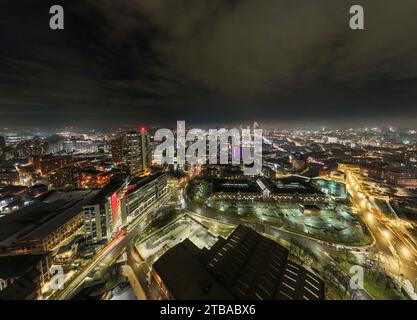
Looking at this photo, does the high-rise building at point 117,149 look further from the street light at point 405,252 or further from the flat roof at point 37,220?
the street light at point 405,252

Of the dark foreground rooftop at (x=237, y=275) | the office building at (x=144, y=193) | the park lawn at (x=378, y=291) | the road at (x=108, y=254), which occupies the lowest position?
the park lawn at (x=378, y=291)

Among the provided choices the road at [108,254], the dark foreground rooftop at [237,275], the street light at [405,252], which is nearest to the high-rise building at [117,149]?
the road at [108,254]

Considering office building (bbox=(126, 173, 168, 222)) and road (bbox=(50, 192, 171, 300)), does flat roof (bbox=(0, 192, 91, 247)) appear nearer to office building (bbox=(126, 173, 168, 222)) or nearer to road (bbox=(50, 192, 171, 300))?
office building (bbox=(126, 173, 168, 222))

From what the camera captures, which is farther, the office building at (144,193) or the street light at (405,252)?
the office building at (144,193)

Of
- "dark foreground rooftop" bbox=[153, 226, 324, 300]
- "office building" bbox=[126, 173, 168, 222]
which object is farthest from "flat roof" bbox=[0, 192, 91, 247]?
"dark foreground rooftop" bbox=[153, 226, 324, 300]

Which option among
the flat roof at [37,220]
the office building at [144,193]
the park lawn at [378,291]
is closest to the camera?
the park lawn at [378,291]

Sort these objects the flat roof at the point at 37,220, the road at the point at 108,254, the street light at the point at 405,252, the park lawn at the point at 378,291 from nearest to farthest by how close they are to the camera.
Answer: the park lawn at the point at 378,291
the road at the point at 108,254
the street light at the point at 405,252
the flat roof at the point at 37,220

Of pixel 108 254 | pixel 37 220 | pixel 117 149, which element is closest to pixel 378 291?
pixel 108 254
